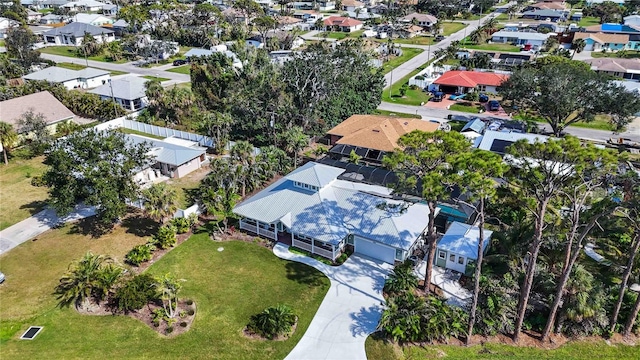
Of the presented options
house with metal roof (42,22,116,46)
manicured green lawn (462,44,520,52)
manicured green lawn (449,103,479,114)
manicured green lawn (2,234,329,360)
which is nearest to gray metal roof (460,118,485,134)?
manicured green lawn (449,103,479,114)

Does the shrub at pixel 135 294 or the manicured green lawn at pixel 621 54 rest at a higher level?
the manicured green lawn at pixel 621 54

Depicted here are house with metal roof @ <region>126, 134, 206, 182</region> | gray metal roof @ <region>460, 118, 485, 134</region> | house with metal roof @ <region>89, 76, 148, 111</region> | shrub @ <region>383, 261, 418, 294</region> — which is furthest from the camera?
house with metal roof @ <region>89, 76, 148, 111</region>

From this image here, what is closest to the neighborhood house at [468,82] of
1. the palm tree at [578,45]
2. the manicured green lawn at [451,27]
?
the palm tree at [578,45]

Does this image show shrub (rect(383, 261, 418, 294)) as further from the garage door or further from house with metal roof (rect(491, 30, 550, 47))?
house with metal roof (rect(491, 30, 550, 47))

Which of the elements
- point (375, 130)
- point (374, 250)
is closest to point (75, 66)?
point (375, 130)

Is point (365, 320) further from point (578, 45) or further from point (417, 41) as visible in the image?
point (417, 41)

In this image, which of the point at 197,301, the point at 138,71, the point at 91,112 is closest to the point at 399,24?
the point at 138,71

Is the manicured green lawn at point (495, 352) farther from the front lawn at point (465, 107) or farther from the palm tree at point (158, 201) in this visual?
the front lawn at point (465, 107)
